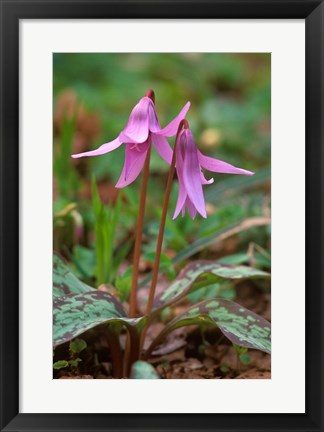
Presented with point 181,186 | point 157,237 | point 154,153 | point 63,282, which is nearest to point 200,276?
point 181,186

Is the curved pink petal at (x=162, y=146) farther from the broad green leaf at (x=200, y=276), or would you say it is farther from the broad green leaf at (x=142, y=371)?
the broad green leaf at (x=142, y=371)

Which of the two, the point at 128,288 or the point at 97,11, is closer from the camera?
the point at 97,11

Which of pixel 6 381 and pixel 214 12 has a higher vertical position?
pixel 214 12

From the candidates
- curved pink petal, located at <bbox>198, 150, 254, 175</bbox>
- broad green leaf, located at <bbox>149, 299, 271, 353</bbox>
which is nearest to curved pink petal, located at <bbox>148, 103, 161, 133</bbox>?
curved pink petal, located at <bbox>198, 150, 254, 175</bbox>

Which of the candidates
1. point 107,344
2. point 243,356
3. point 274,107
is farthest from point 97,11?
point 243,356

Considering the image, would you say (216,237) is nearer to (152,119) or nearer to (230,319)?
(230,319)

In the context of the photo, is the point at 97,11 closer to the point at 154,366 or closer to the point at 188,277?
the point at 188,277
